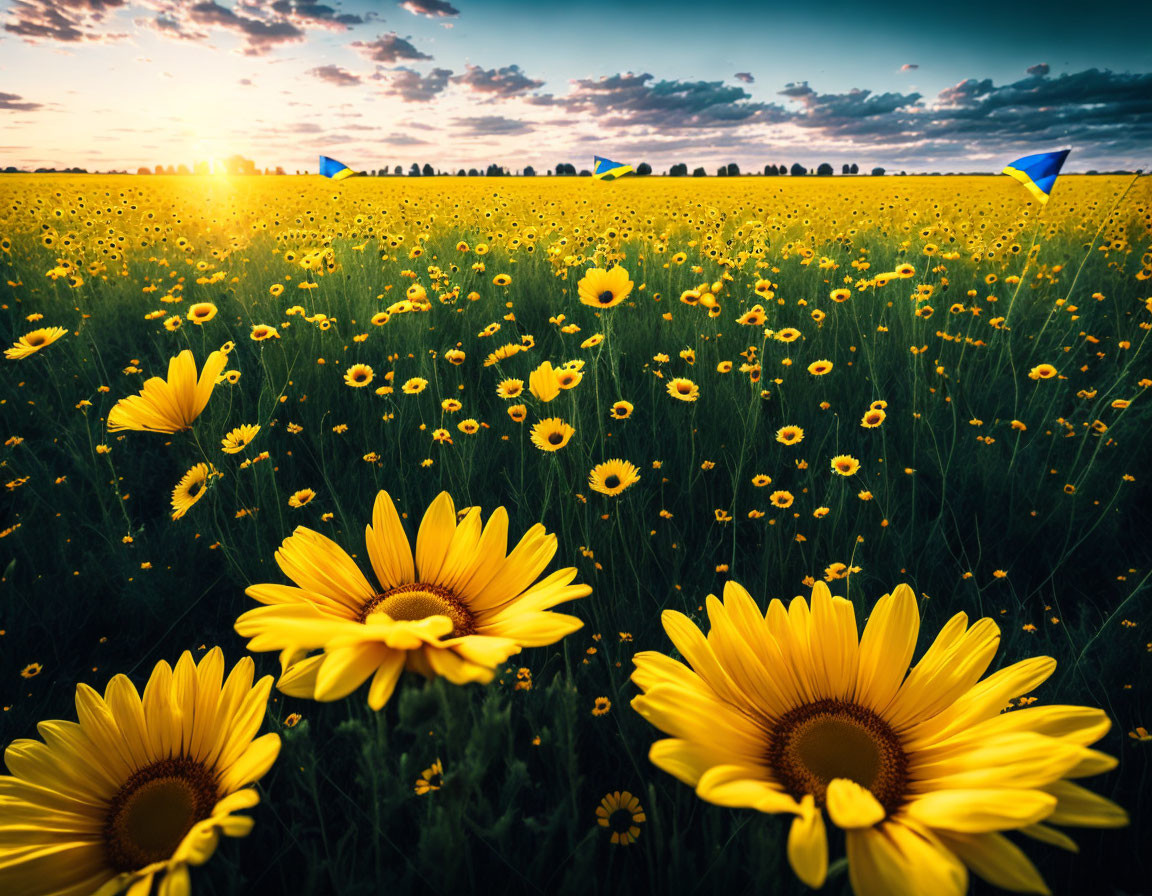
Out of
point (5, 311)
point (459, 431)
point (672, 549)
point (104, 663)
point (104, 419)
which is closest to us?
point (104, 663)

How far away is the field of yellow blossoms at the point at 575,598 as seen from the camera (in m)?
0.52

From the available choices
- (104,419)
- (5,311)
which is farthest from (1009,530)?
(5,311)

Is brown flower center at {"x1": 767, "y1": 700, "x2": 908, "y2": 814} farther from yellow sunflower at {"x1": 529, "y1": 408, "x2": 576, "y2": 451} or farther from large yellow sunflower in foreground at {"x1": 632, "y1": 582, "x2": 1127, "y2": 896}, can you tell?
yellow sunflower at {"x1": 529, "y1": 408, "x2": 576, "y2": 451}

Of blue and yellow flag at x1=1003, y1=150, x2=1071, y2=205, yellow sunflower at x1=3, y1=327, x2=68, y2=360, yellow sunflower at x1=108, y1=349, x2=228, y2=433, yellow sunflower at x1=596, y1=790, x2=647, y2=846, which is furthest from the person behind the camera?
blue and yellow flag at x1=1003, y1=150, x2=1071, y2=205

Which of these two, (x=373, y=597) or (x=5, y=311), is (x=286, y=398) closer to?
(x=373, y=597)

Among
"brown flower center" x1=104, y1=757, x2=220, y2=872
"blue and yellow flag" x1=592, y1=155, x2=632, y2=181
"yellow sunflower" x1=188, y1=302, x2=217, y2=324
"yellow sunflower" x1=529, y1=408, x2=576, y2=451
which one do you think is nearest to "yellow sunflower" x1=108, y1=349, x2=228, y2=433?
"brown flower center" x1=104, y1=757, x2=220, y2=872

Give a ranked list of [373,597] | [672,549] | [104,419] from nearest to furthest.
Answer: [373,597], [672,549], [104,419]

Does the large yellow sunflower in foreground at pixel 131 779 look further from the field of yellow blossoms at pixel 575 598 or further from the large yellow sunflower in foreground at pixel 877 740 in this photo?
the large yellow sunflower in foreground at pixel 877 740

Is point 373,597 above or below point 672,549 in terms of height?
above

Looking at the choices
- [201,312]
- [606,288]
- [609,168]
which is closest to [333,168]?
[609,168]

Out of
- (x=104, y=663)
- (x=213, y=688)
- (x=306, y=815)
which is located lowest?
(x=104, y=663)

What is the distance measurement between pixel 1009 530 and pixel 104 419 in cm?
335

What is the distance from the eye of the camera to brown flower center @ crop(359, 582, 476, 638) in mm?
688

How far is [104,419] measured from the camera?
8.10 ft
